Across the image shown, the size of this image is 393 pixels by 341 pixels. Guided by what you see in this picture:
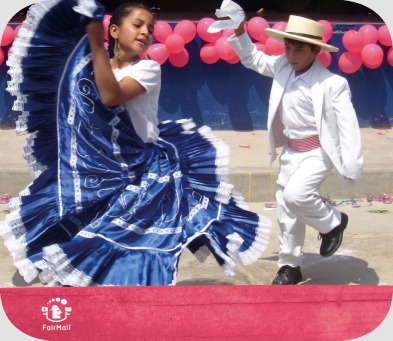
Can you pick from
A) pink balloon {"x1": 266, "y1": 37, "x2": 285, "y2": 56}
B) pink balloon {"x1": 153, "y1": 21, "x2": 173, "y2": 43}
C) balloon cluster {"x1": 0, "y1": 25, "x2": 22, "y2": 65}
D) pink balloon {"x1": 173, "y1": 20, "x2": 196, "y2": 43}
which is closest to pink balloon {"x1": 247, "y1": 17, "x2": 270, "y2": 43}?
pink balloon {"x1": 266, "y1": 37, "x2": 285, "y2": 56}

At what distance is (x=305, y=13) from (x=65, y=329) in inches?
248

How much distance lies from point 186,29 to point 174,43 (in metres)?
0.20

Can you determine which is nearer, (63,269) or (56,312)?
(63,269)

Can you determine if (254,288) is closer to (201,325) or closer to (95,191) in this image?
(201,325)

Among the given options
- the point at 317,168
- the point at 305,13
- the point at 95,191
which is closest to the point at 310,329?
Answer: the point at 317,168

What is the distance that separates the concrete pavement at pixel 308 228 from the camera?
573cm

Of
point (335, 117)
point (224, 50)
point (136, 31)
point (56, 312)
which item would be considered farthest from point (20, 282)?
point (224, 50)

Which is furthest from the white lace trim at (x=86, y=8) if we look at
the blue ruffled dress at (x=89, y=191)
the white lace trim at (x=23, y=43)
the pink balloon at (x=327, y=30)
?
the pink balloon at (x=327, y=30)

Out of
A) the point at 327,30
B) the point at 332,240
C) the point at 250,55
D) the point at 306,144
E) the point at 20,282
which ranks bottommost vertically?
the point at 20,282

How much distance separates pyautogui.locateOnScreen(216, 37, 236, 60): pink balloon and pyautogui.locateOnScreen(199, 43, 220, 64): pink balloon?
0.15 feet

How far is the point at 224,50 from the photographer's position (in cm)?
851

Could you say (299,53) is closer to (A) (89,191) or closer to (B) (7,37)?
(A) (89,191)

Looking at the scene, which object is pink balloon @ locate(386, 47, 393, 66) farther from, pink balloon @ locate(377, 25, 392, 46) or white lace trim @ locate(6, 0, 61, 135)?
white lace trim @ locate(6, 0, 61, 135)

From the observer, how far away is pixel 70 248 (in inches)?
185
